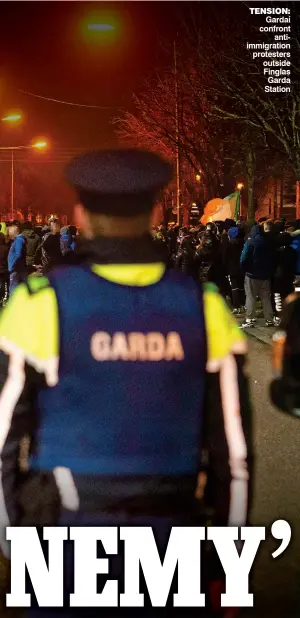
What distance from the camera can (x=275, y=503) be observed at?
6695 millimetres

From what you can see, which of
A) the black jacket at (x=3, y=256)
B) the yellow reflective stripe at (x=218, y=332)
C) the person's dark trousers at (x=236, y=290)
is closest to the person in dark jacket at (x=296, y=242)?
the person's dark trousers at (x=236, y=290)

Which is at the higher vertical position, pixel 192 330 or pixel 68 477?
pixel 192 330

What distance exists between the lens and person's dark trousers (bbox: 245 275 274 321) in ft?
61.4

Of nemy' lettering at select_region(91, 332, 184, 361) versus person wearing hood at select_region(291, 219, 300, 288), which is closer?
nemy' lettering at select_region(91, 332, 184, 361)

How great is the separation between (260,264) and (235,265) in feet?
11.6

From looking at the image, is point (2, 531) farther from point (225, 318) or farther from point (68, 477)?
point (225, 318)

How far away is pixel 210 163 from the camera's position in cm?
4772

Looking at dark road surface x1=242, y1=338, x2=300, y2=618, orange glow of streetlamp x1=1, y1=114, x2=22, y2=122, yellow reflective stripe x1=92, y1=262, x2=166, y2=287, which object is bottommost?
dark road surface x1=242, y1=338, x2=300, y2=618

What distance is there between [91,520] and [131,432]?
221mm

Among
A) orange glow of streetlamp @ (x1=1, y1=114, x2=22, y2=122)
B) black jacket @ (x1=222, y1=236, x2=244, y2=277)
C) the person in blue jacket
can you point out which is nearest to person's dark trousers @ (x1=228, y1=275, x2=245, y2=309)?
black jacket @ (x1=222, y1=236, x2=244, y2=277)

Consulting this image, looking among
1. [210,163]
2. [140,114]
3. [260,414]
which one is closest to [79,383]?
[260,414]

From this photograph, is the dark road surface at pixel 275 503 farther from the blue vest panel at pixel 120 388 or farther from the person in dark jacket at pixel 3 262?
the person in dark jacket at pixel 3 262

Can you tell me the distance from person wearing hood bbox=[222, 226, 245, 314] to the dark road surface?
31.3ft

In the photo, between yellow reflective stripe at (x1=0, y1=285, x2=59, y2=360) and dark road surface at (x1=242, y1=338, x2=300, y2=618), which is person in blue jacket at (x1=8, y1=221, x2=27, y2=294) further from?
yellow reflective stripe at (x1=0, y1=285, x2=59, y2=360)
